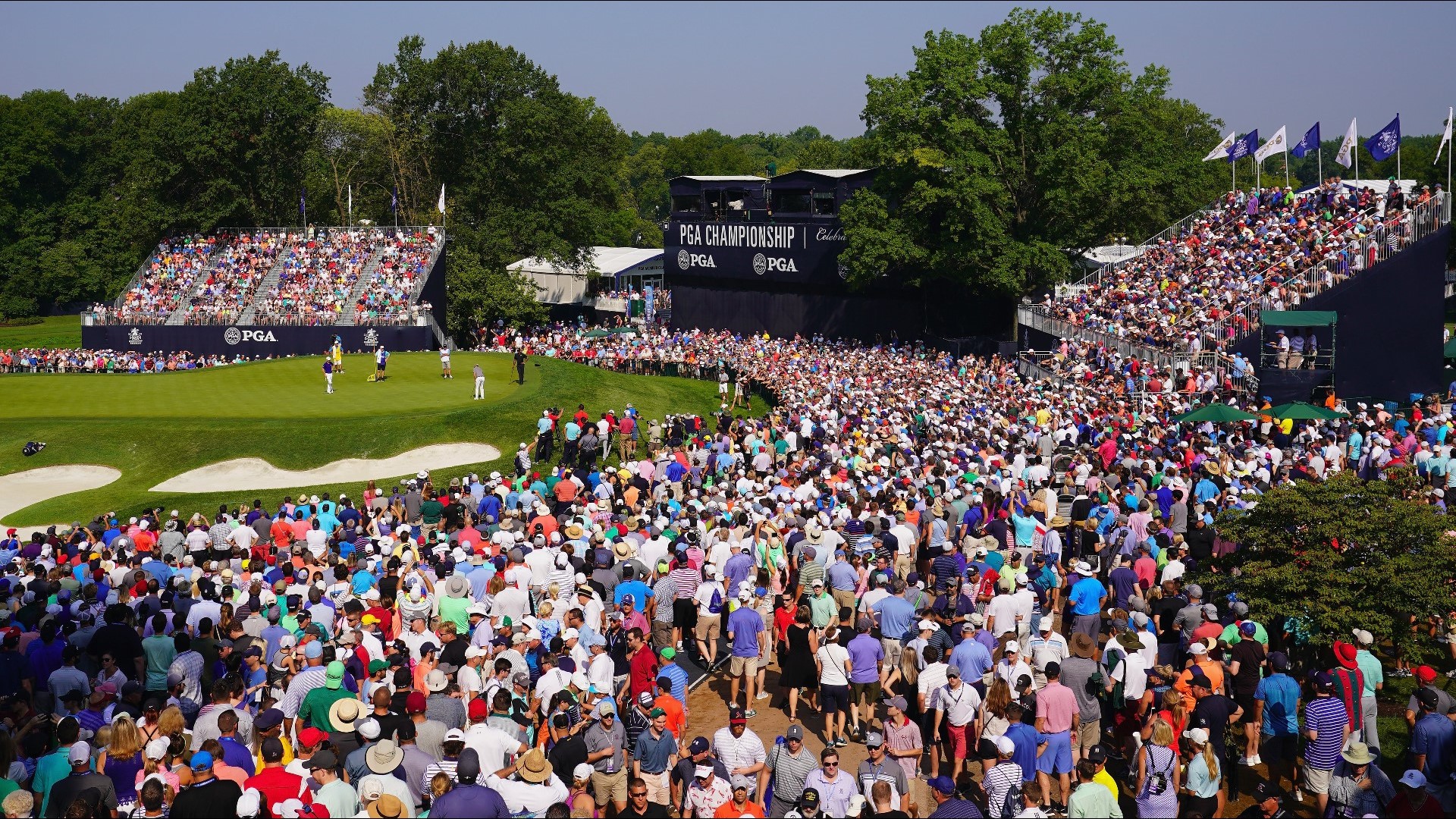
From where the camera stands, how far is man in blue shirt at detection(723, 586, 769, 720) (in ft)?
47.6

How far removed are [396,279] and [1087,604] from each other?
51362mm

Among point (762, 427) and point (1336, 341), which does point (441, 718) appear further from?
point (1336, 341)

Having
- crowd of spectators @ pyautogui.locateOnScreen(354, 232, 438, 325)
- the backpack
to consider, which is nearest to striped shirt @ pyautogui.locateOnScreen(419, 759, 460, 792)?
the backpack

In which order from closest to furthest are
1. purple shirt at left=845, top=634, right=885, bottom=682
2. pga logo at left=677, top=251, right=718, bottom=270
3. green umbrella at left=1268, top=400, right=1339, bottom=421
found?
purple shirt at left=845, top=634, right=885, bottom=682
green umbrella at left=1268, top=400, right=1339, bottom=421
pga logo at left=677, top=251, right=718, bottom=270

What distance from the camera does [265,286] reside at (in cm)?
6181

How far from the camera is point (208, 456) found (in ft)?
102

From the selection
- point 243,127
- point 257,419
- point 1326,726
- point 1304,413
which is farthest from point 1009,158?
point 243,127

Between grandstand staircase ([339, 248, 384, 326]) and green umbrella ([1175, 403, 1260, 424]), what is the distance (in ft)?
138

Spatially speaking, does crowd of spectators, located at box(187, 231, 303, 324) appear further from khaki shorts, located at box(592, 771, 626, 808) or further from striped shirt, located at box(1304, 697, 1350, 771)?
striped shirt, located at box(1304, 697, 1350, 771)

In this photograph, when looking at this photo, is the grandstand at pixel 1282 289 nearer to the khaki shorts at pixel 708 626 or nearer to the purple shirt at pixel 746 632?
the khaki shorts at pixel 708 626

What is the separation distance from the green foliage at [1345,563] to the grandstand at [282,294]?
46.8 m

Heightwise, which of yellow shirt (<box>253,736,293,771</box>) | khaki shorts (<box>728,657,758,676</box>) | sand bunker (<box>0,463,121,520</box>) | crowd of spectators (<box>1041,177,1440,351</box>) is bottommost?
sand bunker (<box>0,463,121,520</box>)

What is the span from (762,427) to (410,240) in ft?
128

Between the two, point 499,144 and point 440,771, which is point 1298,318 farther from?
point 499,144
